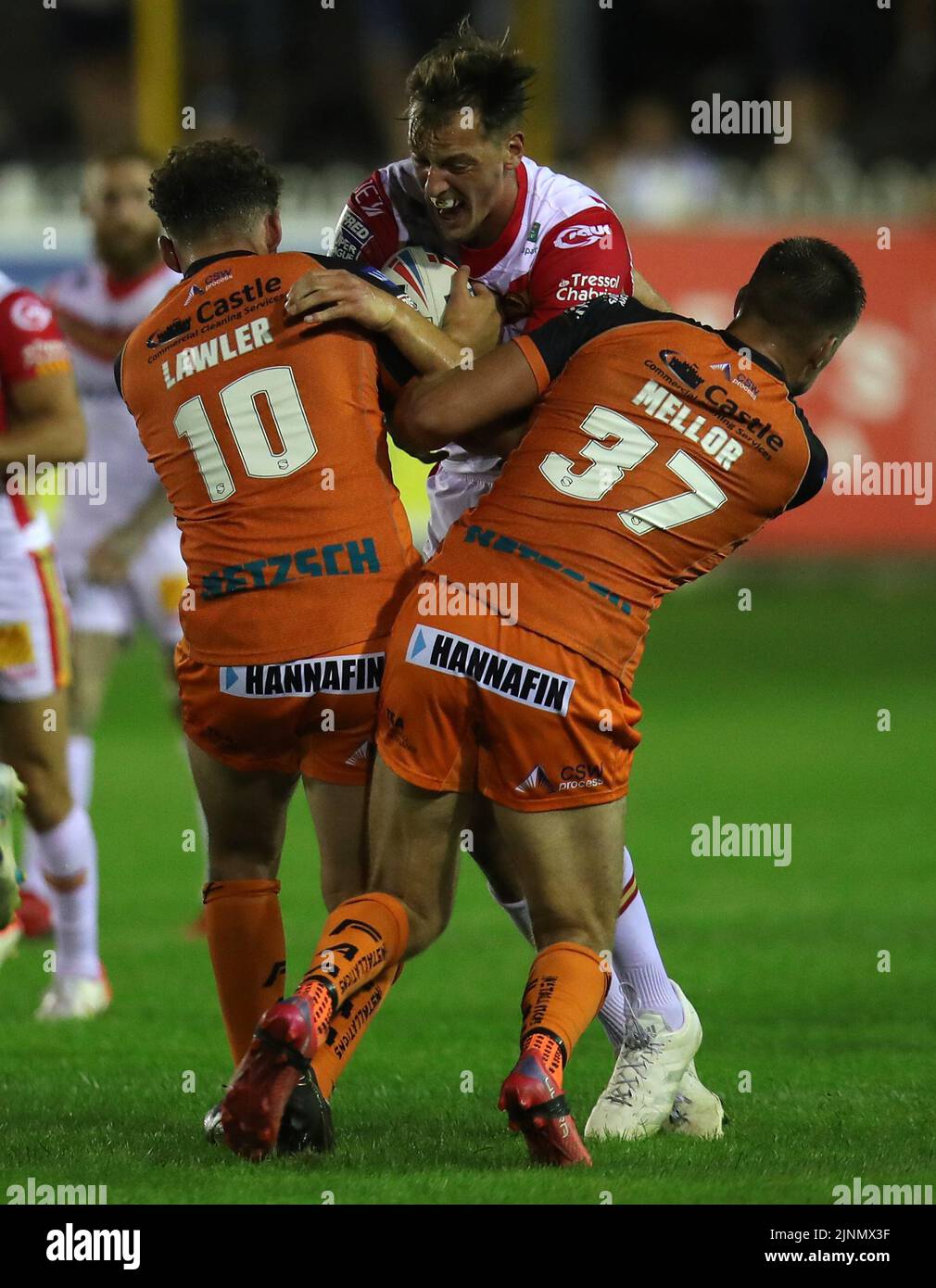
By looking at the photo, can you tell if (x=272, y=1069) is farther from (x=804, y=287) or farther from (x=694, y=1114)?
(x=804, y=287)

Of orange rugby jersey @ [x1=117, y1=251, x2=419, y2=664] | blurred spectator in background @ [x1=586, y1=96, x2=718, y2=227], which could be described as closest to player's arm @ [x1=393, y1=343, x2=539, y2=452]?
orange rugby jersey @ [x1=117, y1=251, x2=419, y2=664]

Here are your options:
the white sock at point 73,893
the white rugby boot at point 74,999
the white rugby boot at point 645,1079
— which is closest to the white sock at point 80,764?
the white sock at point 73,893

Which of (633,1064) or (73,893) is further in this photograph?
(73,893)

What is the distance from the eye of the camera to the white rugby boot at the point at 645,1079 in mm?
5035

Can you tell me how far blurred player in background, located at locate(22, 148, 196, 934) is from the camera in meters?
8.10

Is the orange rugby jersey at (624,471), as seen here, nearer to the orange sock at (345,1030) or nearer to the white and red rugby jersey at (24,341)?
the orange sock at (345,1030)

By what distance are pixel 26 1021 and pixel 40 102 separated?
1716 centimetres

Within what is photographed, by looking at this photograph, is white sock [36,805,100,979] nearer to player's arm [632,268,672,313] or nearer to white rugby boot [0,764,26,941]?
white rugby boot [0,764,26,941]

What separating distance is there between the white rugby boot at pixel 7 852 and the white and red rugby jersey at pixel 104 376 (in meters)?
3.61

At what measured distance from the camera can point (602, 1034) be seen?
649cm

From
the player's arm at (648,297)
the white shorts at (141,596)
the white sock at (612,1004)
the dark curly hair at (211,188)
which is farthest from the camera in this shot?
the white shorts at (141,596)

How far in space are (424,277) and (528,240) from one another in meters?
0.27

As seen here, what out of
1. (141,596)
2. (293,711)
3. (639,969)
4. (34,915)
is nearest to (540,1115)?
(639,969)
